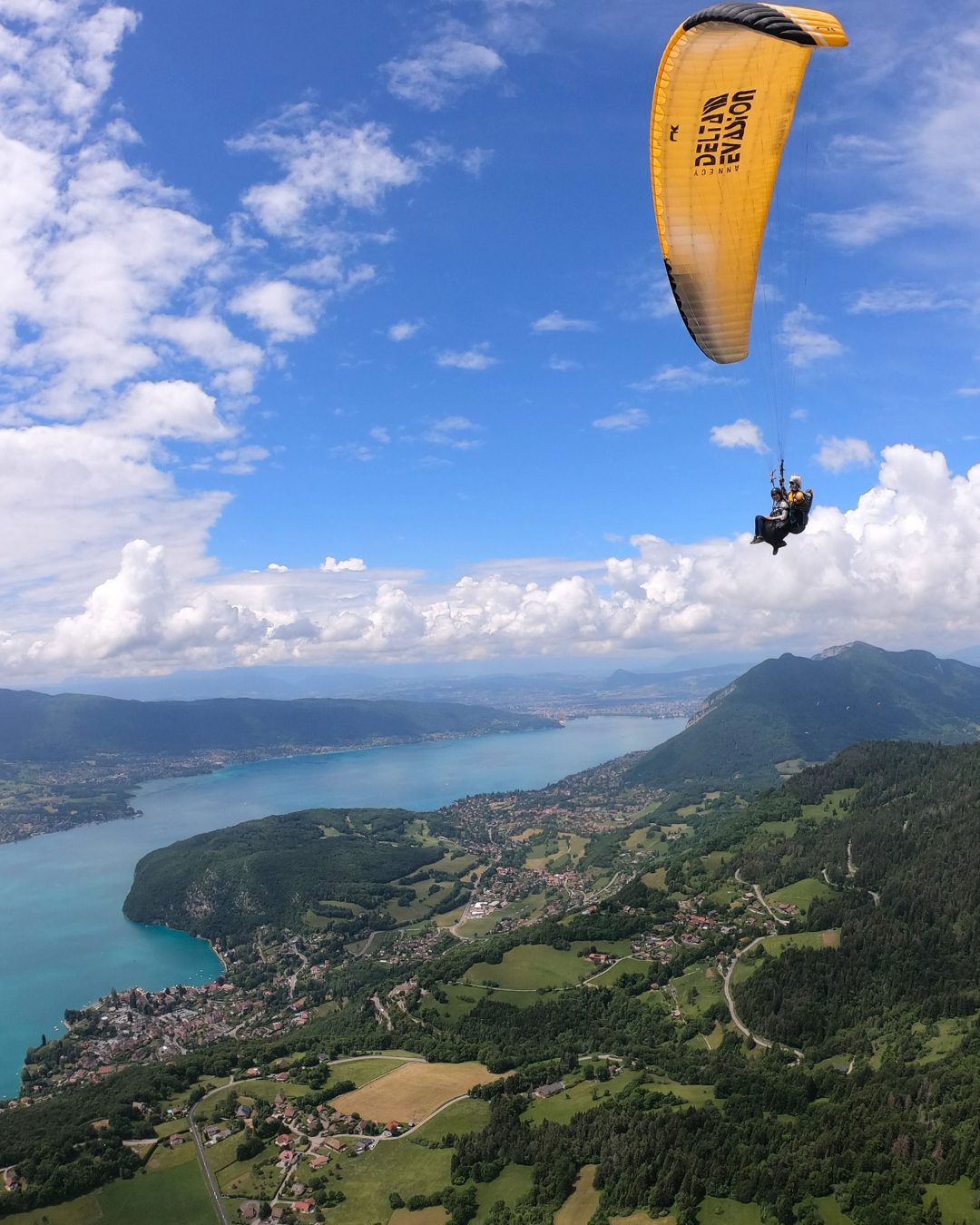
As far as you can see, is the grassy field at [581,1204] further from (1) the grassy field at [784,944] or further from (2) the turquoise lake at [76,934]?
(2) the turquoise lake at [76,934]

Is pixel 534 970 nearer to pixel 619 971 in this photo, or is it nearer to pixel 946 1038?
pixel 619 971

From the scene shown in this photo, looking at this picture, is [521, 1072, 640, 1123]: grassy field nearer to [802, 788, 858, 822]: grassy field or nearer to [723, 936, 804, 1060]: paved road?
[723, 936, 804, 1060]: paved road

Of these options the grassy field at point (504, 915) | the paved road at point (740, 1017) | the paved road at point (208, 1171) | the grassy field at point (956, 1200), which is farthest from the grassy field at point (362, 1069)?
the grassy field at point (504, 915)

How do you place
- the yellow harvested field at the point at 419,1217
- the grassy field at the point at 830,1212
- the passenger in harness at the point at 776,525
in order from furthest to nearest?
the yellow harvested field at the point at 419,1217, the grassy field at the point at 830,1212, the passenger in harness at the point at 776,525

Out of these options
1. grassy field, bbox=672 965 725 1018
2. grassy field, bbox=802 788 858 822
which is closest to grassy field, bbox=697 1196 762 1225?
grassy field, bbox=672 965 725 1018

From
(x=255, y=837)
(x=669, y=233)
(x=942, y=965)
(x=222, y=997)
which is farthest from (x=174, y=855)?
(x=669, y=233)

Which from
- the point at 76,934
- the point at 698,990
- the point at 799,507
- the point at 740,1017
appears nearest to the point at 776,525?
the point at 799,507

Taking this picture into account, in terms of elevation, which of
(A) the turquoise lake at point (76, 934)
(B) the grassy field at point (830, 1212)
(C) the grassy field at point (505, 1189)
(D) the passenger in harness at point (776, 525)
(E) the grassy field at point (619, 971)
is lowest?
(A) the turquoise lake at point (76, 934)

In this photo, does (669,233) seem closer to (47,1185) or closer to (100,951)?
(47,1185)
